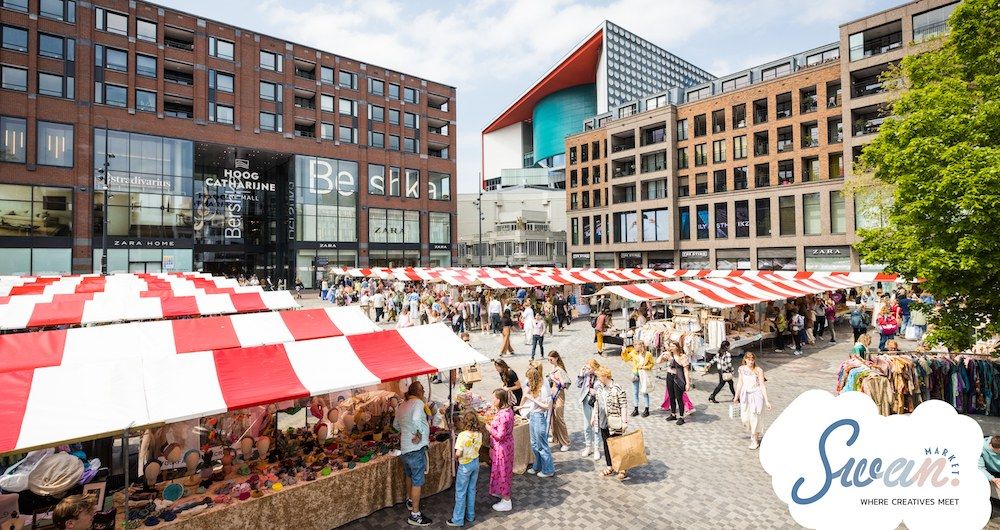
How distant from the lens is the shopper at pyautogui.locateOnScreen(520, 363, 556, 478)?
8.17 metres

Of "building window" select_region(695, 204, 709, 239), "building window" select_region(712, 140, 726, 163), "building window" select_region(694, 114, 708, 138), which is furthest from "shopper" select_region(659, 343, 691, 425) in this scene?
"building window" select_region(694, 114, 708, 138)

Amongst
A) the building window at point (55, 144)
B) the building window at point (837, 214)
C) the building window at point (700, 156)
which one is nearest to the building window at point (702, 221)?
the building window at point (700, 156)

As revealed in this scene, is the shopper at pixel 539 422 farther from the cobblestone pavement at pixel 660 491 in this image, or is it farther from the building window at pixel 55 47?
the building window at pixel 55 47

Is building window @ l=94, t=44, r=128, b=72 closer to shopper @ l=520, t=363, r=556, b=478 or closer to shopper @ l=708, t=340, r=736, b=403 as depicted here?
shopper @ l=520, t=363, r=556, b=478

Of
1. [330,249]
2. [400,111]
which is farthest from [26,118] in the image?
[400,111]

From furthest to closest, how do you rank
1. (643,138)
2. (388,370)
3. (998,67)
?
(643,138), (998,67), (388,370)

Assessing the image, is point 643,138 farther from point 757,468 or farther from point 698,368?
point 757,468

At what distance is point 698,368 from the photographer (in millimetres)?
15203

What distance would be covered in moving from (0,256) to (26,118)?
35.1 ft

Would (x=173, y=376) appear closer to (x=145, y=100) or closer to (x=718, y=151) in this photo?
(x=145, y=100)

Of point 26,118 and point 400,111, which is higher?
point 400,111

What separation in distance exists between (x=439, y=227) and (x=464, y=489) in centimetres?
5454

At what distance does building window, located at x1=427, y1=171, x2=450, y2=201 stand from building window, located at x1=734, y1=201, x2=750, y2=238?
32.5 m

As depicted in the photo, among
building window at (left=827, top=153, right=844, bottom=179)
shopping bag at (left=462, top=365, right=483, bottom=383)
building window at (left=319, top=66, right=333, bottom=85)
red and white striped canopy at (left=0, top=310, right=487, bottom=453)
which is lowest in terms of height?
shopping bag at (left=462, top=365, right=483, bottom=383)
